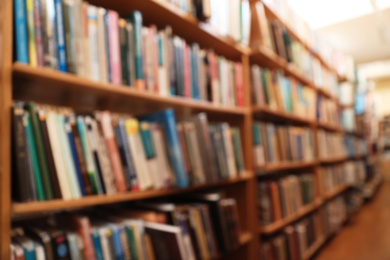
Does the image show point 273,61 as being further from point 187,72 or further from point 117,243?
point 117,243

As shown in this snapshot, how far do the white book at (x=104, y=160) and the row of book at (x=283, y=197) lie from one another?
100 centimetres

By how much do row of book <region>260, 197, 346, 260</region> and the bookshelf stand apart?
7cm

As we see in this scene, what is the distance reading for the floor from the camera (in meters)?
2.23

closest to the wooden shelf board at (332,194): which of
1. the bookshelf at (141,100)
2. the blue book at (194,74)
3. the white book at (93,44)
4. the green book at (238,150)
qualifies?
the bookshelf at (141,100)

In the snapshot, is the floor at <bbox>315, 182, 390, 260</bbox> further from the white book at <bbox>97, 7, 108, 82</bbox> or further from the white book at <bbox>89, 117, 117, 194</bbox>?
the white book at <bbox>97, 7, 108, 82</bbox>

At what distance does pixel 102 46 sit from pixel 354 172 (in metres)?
3.71

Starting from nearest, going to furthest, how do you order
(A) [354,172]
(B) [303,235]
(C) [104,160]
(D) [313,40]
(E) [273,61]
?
1. (C) [104,160]
2. (E) [273,61]
3. (B) [303,235]
4. (D) [313,40]
5. (A) [354,172]

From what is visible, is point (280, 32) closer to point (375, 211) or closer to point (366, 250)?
point (366, 250)

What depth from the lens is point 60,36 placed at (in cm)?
79

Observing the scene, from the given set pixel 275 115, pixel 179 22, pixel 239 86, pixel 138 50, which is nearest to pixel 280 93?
pixel 275 115

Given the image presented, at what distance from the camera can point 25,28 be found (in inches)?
28.1

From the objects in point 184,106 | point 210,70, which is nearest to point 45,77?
point 184,106

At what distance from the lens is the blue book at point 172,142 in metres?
1.06

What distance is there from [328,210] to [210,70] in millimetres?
2065
